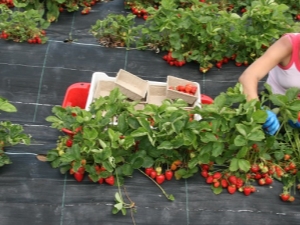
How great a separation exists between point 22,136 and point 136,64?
129cm

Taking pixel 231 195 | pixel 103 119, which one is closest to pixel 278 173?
pixel 231 195

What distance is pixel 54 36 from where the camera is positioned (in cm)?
377

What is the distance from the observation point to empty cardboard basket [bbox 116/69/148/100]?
9.70ft

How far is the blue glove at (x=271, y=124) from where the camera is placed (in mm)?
2463

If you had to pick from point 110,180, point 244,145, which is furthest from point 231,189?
point 110,180

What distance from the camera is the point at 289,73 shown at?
2.73 metres

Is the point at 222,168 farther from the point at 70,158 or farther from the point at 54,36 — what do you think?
the point at 54,36

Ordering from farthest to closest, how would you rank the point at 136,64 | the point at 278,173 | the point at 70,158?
the point at 136,64, the point at 278,173, the point at 70,158

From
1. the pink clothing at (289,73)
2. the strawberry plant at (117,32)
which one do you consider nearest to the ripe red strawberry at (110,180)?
the pink clothing at (289,73)

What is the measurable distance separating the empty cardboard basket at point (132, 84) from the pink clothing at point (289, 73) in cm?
80

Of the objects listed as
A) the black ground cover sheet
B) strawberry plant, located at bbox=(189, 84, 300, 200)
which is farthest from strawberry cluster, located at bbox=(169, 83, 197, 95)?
the black ground cover sheet

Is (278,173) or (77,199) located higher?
(278,173)

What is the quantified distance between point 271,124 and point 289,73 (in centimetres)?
42

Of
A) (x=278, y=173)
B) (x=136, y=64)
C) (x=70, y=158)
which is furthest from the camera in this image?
(x=136, y=64)
